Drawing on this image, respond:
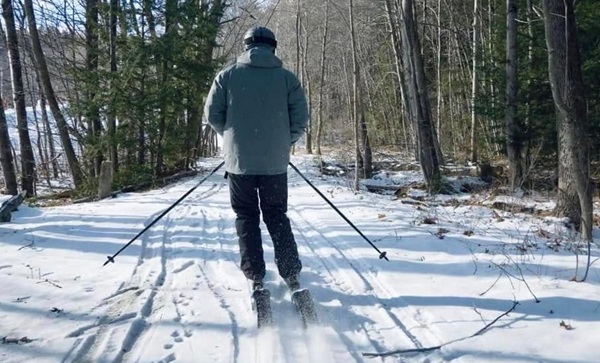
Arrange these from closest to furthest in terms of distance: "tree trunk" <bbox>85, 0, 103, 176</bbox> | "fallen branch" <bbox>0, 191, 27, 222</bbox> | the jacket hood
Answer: the jacket hood, "fallen branch" <bbox>0, 191, 27, 222</bbox>, "tree trunk" <bbox>85, 0, 103, 176</bbox>

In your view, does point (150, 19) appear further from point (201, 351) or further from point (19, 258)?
point (201, 351)

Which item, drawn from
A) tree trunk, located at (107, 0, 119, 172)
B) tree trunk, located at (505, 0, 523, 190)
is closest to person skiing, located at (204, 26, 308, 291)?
tree trunk, located at (505, 0, 523, 190)

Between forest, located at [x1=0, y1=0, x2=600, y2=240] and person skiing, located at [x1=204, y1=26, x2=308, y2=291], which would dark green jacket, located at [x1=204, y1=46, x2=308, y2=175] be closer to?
person skiing, located at [x1=204, y1=26, x2=308, y2=291]

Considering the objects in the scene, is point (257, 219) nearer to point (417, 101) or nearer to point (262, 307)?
point (262, 307)

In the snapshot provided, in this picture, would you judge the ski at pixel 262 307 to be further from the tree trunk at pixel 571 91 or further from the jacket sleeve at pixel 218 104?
the tree trunk at pixel 571 91

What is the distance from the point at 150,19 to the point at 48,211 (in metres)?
8.21

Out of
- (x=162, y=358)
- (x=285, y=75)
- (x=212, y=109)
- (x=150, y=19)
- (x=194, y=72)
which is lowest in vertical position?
(x=162, y=358)

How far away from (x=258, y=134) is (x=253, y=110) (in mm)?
199

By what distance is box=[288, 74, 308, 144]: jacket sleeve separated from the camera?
381 centimetres

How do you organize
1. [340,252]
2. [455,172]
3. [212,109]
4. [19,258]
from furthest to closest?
[455,172] < [340,252] < [19,258] < [212,109]

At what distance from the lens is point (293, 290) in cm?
376

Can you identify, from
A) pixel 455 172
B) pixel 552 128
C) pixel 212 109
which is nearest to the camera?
pixel 212 109

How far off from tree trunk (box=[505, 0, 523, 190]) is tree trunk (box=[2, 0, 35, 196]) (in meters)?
13.8

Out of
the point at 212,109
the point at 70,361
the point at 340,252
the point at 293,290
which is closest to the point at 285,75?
the point at 212,109
